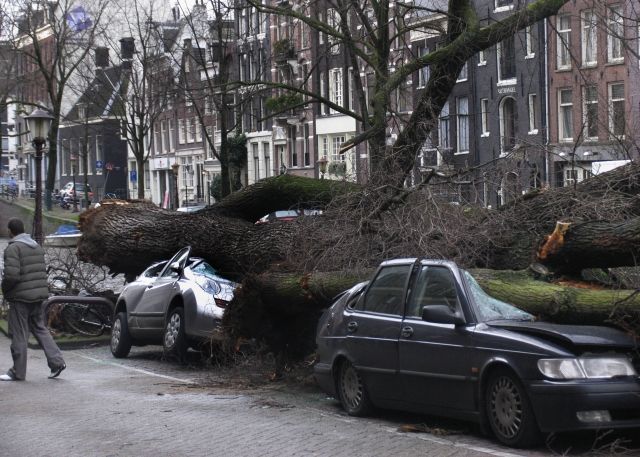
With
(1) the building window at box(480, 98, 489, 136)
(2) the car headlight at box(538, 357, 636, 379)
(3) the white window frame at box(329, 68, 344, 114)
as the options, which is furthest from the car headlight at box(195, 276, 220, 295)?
(3) the white window frame at box(329, 68, 344, 114)

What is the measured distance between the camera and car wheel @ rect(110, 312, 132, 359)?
56.4 feet

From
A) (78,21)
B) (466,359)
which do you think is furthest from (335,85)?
(466,359)

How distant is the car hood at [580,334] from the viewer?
8.57 m

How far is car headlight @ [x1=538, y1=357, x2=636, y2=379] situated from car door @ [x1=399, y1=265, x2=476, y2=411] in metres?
0.86

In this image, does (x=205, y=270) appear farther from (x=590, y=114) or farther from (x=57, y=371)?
(x=590, y=114)

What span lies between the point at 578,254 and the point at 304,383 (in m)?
4.10

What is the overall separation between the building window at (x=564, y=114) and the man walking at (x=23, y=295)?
1390 inches

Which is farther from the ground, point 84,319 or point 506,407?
point 84,319

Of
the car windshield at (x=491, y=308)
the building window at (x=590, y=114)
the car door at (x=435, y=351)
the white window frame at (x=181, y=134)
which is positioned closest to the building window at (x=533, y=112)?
the building window at (x=590, y=114)

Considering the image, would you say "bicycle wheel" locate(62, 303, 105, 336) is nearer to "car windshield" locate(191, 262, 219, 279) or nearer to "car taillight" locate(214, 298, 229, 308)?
"car windshield" locate(191, 262, 219, 279)

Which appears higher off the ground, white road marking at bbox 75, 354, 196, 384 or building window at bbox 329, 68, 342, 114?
building window at bbox 329, 68, 342, 114

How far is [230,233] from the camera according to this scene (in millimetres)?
17078

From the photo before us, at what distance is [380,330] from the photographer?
1041cm

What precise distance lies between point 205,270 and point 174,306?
77cm
